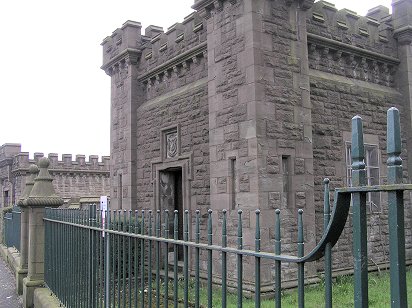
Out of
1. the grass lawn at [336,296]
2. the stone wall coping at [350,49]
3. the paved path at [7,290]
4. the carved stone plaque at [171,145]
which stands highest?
the stone wall coping at [350,49]

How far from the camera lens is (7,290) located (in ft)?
32.7

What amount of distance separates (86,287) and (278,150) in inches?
184

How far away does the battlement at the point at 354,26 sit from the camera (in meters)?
10.2

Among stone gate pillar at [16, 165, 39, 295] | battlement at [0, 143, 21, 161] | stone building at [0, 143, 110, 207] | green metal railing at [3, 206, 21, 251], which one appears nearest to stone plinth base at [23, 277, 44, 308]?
stone gate pillar at [16, 165, 39, 295]

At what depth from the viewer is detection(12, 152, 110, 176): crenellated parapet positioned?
26.7m

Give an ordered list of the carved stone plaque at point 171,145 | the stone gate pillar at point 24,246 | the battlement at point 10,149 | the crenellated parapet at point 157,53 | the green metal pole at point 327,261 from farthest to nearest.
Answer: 1. the battlement at point 10,149
2. the carved stone plaque at point 171,145
3. the crenellated parapet at point 157,53
4. the stone gate pillar at point 24,246
5. the green metal pole at point 327,261

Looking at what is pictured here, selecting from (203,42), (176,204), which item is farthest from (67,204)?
(203,42)

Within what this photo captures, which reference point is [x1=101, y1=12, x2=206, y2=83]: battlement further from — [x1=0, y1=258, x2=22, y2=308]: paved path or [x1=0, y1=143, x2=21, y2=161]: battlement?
[x1=0, y1=143, x2=21, y2=161]: battlement

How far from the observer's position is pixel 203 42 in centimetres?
1030

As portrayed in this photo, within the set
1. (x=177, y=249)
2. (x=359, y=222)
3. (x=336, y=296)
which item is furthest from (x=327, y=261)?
(x=336, y=296)

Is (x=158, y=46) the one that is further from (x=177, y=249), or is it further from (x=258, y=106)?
(x=177, y=249)

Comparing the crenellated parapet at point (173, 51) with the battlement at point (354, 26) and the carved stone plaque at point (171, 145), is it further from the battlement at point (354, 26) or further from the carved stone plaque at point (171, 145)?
the battlement at point (354, 26)

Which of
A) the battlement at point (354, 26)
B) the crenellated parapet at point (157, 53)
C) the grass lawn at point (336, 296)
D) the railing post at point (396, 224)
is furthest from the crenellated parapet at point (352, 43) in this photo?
the railing post at point (396, 224)

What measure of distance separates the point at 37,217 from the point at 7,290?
3236 mm
